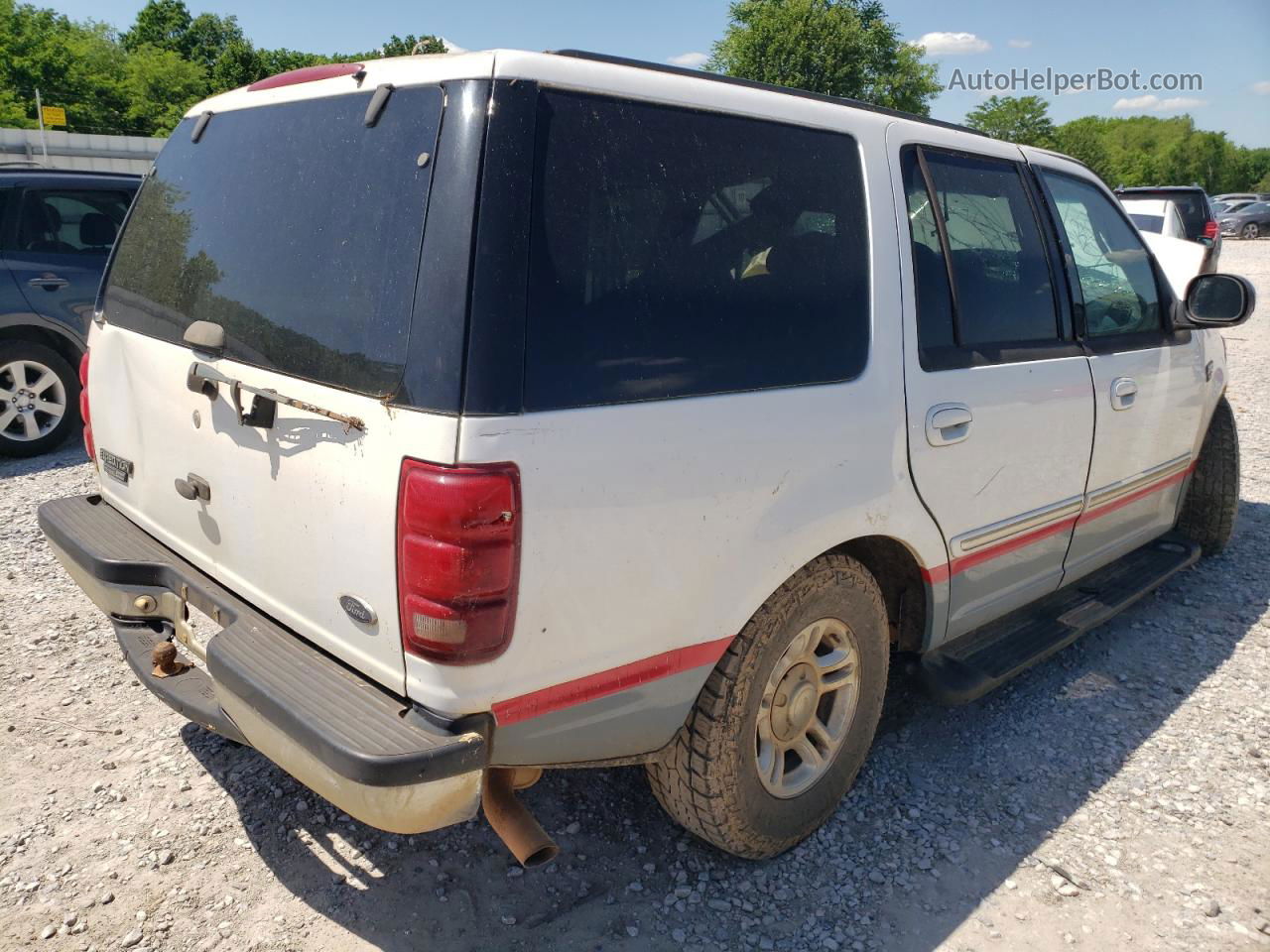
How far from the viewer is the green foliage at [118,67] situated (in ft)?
142

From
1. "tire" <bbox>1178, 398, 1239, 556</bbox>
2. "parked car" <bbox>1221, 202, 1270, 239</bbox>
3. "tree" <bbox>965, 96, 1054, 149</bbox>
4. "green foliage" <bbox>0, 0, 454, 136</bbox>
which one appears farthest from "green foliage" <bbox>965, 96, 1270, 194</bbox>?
"tire" <bbox>1178, 398, 1239, 556</bbox>

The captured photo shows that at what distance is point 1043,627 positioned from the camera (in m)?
3.46

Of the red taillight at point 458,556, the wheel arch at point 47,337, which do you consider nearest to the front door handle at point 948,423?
the red taillight at point 458,556

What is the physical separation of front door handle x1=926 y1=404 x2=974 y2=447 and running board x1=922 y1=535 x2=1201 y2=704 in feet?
2.56

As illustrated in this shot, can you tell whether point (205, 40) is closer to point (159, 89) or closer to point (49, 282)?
point (159, 89)

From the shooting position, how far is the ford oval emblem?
1.93m

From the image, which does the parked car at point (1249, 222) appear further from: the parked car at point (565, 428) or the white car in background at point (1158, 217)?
the parked car at point (565, 428)

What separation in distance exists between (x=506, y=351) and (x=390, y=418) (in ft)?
0.90

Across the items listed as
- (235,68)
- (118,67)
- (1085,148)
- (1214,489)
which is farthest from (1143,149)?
(1214,489)

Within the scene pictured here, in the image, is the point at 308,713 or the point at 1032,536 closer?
the point at 308,713

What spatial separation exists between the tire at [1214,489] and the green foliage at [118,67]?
1412 inches

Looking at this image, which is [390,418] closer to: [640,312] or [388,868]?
[640,312]

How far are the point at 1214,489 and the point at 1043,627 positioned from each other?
6.76ft

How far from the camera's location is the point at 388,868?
2594 millimetres
